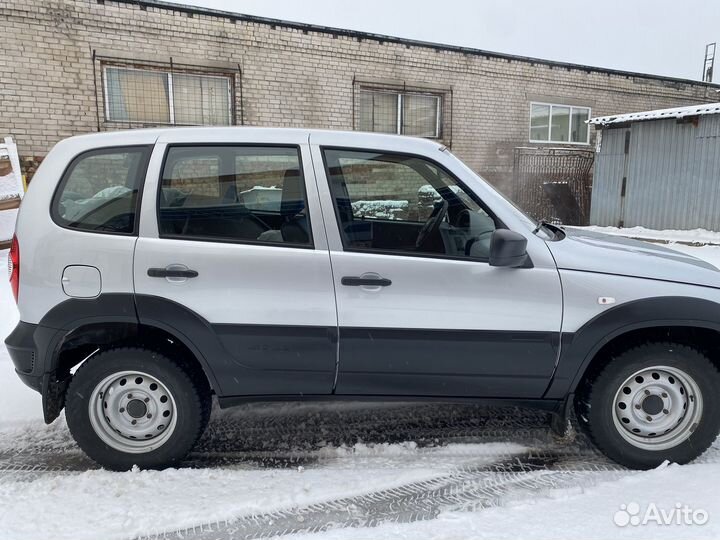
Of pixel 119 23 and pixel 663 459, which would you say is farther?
pixel 119 23

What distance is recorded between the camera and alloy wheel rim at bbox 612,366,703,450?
2.79 metres

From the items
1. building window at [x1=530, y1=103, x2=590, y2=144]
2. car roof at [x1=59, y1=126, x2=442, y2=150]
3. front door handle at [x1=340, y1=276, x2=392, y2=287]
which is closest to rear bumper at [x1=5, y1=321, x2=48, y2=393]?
car roof at [x1=59, y1=126, x2=442, y2=150]

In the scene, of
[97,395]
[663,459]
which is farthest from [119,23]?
[663,459]

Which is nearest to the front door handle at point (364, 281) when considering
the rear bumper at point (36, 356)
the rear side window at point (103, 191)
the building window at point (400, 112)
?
the rear side window at point (103, 191)

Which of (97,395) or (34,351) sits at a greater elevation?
(34,351)

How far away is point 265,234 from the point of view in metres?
2.79

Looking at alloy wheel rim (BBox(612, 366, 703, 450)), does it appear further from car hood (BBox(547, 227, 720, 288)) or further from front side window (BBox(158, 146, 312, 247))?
front side window (BBox(158, 146, 312, 247))

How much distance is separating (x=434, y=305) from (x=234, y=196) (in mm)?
1265

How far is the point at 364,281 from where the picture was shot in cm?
267

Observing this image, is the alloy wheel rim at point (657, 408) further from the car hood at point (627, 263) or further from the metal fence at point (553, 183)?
the metal fence at point (553, 183)

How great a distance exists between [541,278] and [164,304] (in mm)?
1981

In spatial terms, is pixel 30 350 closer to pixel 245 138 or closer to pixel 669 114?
pixel 245 138

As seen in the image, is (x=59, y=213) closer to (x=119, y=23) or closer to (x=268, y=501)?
(x=268, y=501)

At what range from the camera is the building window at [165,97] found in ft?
32.6
